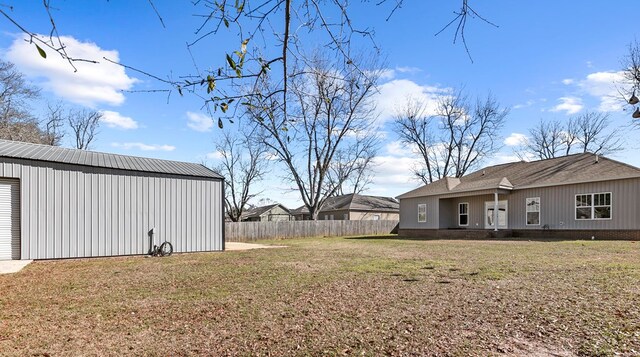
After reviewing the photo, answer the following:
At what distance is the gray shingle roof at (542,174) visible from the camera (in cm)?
1656

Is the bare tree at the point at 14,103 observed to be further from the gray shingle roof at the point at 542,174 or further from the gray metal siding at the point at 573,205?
the gray metal siding at the point at 573,205

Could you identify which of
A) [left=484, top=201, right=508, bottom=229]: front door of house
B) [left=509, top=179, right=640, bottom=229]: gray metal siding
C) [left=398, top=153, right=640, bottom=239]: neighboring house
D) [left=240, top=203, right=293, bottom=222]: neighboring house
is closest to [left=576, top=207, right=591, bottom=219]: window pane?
[left=398, top=153, right=640, bottom=239]: neighboring house

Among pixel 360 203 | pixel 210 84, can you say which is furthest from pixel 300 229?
pixel 210 84

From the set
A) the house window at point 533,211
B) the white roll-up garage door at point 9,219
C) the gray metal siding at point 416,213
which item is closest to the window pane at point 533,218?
the house window at point 533,211

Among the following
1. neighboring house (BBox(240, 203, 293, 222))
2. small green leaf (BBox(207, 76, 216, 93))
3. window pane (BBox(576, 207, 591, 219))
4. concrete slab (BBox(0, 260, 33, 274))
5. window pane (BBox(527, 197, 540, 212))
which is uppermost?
small green leaf (BBox(207, 76, 216, 93))

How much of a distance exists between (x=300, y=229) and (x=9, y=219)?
57.0 feet

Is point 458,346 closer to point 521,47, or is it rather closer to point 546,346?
point 546,346

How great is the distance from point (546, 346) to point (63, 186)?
39.6 ft

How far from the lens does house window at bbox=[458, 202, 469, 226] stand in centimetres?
2286

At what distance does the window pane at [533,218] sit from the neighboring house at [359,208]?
20.3 m

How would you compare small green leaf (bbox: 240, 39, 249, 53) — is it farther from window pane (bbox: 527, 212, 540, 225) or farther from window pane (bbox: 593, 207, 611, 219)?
window pane (bbox: 527, 212, 540, 225)

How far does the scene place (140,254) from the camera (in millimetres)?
12383

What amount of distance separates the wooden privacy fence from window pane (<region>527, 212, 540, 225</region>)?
42.2 ft

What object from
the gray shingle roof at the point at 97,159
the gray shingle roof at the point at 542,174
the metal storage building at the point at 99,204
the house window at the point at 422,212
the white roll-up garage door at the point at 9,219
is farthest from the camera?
the house window at the point at 422,212
